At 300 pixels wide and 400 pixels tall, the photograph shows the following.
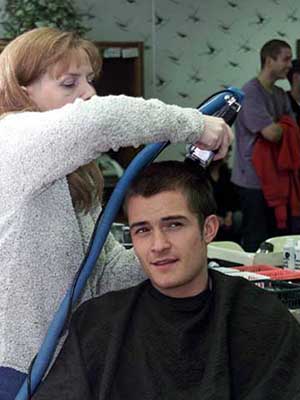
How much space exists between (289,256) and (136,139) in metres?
1.37

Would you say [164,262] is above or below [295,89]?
above

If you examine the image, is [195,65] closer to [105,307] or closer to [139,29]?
[139,29]

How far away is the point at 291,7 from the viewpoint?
522 cm

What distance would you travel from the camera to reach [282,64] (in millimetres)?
4164

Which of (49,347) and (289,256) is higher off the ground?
(49,347)

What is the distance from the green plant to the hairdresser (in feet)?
9.34

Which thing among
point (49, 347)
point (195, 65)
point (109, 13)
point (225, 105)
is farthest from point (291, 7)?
point (49, 347)

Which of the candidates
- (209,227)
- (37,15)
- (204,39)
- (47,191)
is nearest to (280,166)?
(204,39)

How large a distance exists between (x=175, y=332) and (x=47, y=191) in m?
0.40

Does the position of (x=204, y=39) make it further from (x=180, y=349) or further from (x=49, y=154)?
(x=49, y=154)

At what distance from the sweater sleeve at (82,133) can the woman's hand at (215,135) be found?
0.02m

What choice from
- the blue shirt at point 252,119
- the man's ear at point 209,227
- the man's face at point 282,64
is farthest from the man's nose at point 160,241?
the man's face at point 282,64

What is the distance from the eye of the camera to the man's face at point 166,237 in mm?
1639

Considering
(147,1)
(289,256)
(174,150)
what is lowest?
(289,256)
